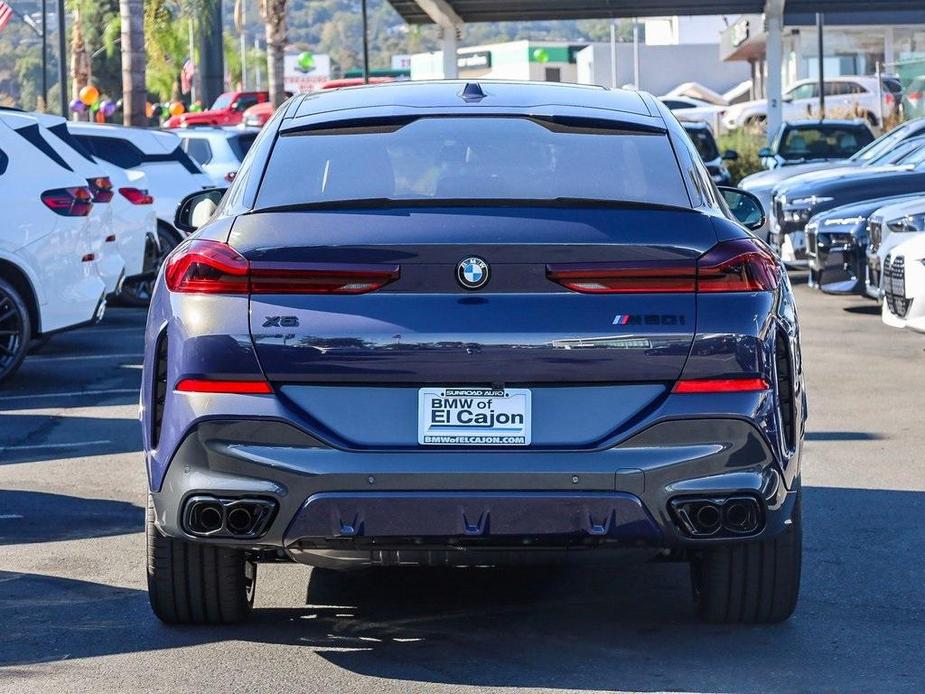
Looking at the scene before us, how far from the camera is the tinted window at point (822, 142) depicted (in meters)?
24.7

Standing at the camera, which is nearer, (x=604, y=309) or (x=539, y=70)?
(x=604, y=309)

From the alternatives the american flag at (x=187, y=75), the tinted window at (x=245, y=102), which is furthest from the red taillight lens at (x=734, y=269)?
the american flag at (x=187, y=75)

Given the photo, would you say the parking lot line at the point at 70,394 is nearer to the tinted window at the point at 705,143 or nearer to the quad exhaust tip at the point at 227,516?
the quad exhaust tip at the point at 227,516

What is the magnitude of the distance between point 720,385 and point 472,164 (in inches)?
43.1

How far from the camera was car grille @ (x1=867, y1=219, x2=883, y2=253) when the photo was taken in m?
14.2

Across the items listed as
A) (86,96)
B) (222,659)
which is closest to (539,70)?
(86,96)

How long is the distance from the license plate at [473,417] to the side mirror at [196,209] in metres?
1.91

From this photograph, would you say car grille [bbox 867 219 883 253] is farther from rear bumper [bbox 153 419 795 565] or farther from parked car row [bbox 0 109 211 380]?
rear bumper [bbox 153 419 795 565]

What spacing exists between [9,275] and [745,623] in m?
7.79

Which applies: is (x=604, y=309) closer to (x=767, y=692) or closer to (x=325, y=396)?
(x=325, y=396)

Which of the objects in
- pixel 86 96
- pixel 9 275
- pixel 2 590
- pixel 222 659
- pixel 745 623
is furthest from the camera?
pixel 86 96

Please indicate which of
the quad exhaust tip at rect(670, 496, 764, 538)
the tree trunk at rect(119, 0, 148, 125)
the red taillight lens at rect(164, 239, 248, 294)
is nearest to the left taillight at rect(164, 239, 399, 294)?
the red taillight lens at rect(164, 239, 248, 294)

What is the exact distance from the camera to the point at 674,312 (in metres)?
4.96

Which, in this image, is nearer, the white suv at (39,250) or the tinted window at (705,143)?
the white suv at (39,250)
